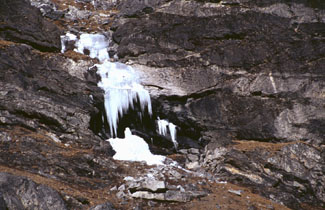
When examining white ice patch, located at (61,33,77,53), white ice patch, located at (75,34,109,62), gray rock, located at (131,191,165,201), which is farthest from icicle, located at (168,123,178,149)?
white ice patch, located at (61,33,77,53)

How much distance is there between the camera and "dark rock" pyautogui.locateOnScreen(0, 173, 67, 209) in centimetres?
768

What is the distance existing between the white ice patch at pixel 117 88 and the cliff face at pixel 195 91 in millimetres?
438

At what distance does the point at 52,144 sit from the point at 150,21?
1004 centimetres

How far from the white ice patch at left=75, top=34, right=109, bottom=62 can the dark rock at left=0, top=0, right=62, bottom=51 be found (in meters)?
1.33

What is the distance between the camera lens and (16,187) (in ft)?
26.3

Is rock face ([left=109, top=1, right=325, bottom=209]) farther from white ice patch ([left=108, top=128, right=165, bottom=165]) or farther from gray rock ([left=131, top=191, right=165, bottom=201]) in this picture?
gray rock ([left=131, top=191, right=165, bottom=201])

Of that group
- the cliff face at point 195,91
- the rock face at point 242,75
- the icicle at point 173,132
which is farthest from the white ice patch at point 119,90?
the icicle at point 173,132

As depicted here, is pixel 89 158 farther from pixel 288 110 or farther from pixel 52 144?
pixel 288 110

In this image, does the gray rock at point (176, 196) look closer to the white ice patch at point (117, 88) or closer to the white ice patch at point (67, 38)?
the white ice patch at point (117, 88)

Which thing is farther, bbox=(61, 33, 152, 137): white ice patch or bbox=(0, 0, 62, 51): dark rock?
bbox=(0, 0, 62, 51): dark rock

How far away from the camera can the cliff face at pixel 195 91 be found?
41.0ft

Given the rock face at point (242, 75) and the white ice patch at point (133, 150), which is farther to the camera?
the rock face at point (242, 75)

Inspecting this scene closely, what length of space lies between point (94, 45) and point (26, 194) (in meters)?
11.7

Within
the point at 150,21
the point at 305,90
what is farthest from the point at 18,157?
the point at 305,90
